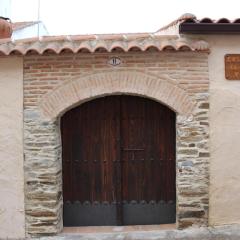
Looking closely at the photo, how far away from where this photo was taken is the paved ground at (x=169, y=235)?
741 centimetres

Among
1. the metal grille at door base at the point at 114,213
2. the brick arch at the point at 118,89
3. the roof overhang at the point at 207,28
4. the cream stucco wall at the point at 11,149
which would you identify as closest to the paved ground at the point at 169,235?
the metal grille at door base at the point at 114,213

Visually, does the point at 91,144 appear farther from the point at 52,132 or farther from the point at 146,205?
the point at 146,205

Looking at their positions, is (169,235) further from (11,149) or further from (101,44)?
(101,44)

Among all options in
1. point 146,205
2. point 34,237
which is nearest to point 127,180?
point 146,205

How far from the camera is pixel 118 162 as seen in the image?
809 centimetres

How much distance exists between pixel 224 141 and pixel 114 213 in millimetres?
2227

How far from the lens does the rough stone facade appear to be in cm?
743

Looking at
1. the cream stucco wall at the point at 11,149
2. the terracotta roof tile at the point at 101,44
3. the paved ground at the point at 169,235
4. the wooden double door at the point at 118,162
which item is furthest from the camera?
the wooden double door at the point at 118,162

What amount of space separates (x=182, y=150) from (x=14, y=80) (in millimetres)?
2882

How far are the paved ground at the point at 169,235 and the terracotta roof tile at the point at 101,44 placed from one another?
9.42ft

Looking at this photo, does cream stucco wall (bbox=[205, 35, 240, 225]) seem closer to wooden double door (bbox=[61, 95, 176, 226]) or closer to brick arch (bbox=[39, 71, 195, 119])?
brick arch (bbox=[39, 71, 195, 119])

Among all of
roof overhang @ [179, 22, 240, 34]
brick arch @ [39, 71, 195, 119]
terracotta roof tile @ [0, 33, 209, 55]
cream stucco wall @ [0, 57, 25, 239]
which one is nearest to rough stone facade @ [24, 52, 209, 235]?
brick arch @ [39, 71, 195, 119]

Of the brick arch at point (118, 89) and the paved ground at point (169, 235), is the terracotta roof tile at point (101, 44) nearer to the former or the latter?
the brick arch at point (118, 89)

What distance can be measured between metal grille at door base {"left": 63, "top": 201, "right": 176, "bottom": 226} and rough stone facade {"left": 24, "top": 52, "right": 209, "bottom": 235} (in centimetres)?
48
